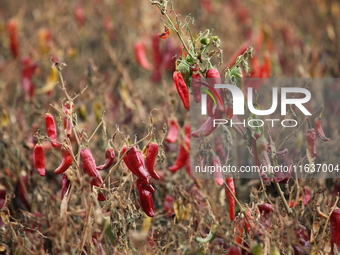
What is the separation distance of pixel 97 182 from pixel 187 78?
1.98 feet

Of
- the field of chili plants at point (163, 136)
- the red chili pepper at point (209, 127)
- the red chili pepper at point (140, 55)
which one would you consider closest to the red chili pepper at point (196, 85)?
the field of chili plants at point (163, 136)

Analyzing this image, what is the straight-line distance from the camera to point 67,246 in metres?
2.34

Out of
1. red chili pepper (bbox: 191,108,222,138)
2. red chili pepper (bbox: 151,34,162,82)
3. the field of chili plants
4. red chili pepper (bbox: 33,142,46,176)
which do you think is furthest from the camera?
red chili pepper (bbox: 151,34,162,82)

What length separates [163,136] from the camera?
2248 mm

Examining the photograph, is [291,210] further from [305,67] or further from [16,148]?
[305,67]

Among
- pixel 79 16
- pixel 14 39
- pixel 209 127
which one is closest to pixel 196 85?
pixel 209 127

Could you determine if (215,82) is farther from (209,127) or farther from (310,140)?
(310,140)

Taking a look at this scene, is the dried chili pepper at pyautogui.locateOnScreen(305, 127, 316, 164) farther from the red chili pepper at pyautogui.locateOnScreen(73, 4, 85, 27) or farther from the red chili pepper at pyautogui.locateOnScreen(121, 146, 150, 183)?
the red chili pepper at pyautogui.locateOnScreen(73, 4, 85, 27)

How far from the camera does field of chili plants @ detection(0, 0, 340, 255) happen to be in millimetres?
2283

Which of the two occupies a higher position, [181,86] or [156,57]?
[156,57]

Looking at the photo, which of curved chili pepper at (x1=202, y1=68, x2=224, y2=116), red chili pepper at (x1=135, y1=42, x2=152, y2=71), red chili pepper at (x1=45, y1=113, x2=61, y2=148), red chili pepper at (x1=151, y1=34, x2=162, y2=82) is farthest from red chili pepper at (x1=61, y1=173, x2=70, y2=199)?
red chili pepper at (x1=135, y1=42, x2=152, y2=71)

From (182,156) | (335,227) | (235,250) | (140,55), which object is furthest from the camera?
(140,55)

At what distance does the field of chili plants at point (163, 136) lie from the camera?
7.49ft

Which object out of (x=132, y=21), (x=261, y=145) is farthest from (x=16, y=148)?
(x=132, y=21)
